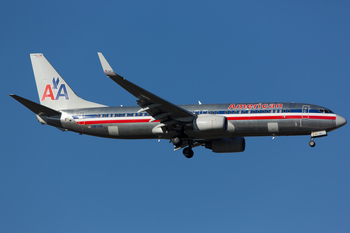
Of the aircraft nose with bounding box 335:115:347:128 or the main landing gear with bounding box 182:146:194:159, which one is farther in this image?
the main landing gear with bounding box 182:146:194:159

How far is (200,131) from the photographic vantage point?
39.6m

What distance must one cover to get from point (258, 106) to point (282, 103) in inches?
88.6

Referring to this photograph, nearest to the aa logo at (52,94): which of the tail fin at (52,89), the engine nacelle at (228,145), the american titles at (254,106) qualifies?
the tail fin at (52,89)

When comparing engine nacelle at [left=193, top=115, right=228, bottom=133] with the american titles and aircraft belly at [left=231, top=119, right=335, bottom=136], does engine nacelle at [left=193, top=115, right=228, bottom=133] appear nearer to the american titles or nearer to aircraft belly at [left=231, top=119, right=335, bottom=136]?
aircraft belly at [left=231, top=119, right=335, bottom=136]

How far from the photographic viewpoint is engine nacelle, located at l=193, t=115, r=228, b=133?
38625 mm

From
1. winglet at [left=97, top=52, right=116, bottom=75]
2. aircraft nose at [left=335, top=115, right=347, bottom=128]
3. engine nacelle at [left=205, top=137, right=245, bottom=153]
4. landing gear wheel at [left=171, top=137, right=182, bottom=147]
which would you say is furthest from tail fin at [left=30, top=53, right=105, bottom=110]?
aircraft nose at [left=335, top=115, right=347, bottom=128]

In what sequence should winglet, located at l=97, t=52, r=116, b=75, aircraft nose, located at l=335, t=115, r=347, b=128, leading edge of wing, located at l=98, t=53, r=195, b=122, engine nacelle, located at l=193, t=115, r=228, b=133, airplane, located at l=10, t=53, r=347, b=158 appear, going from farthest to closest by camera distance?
airplane, located at l=10, t=53, r=347, b=158, aircraft nose, located at l=335, t=115, r=347, b=128, engine nacelle, located at l=193, t=115, r=228, b=133, leading edge of wing, located at l=98, t=53, r=195, b=122, winglet, located at l=97, t=52, r=116, b=75

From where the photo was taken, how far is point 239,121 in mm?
39875

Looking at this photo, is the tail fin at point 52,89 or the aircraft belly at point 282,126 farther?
the tail fin at point 52,89

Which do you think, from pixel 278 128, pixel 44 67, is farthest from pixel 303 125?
pixel 44 67

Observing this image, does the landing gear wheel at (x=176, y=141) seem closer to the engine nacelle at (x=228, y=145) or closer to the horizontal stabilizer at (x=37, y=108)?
the engine nacelle at (x=228, y=145)

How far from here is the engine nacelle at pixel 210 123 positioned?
38625 millimetres

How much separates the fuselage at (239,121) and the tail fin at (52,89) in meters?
3.29

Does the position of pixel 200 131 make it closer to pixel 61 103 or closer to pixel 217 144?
pixel 217 144
